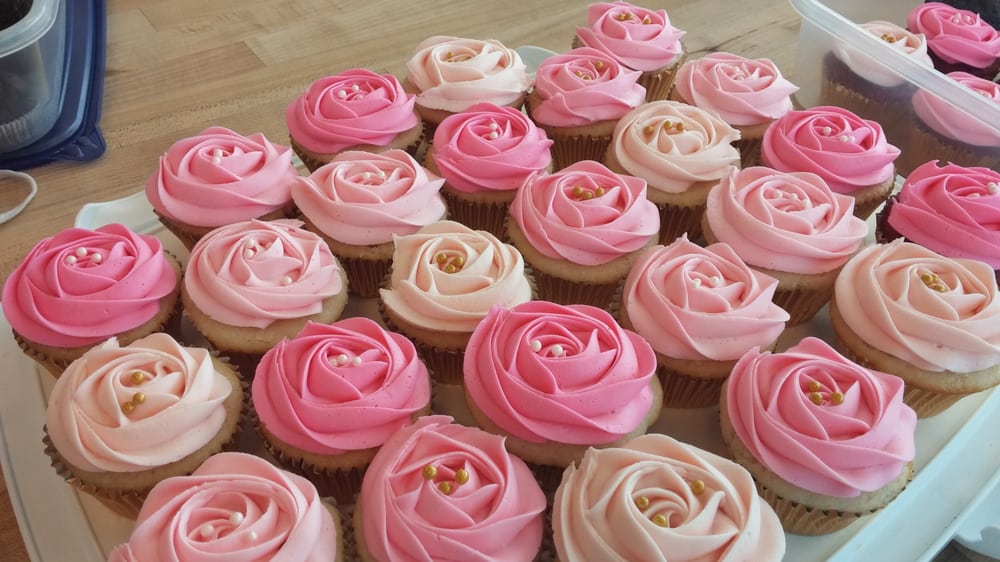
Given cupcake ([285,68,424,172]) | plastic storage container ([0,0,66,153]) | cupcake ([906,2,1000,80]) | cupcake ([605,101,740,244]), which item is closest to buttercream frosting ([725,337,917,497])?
cupcake ([605,101,740,244])

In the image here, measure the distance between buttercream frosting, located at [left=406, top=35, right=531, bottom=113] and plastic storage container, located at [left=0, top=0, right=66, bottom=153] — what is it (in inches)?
44.0

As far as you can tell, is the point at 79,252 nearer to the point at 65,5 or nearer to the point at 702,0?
the point at 65,5

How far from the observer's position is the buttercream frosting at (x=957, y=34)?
2.42 m

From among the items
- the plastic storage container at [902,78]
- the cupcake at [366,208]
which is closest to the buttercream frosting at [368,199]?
the cupcake at [366,208]

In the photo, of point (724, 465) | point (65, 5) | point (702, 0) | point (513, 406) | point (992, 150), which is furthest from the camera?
point (702, 0)

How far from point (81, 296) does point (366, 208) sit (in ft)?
1.96

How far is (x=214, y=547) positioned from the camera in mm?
1086

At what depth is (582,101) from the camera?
2.06 metres

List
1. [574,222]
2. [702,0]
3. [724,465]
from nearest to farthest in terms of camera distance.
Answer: [724,465], [574,222], [702,0]

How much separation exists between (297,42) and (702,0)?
67.6 inches

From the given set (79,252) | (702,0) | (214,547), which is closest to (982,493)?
(214,547)

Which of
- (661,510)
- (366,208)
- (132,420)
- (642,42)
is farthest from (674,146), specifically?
(132,420)

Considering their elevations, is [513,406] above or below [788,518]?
above

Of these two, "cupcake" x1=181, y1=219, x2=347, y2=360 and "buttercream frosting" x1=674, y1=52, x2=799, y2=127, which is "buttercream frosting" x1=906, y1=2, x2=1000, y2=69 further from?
"cupcake" x1=181, y1=219, x2=347, y2=360
